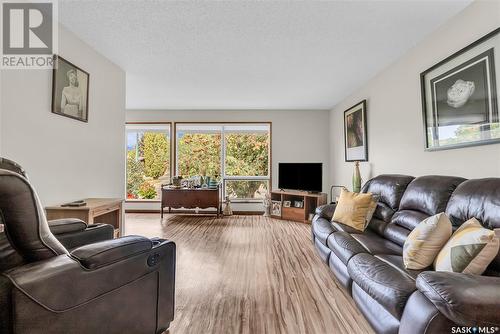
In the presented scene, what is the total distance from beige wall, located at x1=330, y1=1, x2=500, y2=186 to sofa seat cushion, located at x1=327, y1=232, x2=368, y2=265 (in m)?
1.17

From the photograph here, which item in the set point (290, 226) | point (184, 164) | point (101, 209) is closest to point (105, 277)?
point (101, 209)

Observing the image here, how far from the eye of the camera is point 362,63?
3.27m

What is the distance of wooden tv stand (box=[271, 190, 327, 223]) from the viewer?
16.3ft

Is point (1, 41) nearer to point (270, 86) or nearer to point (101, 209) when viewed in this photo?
point (101, 209)

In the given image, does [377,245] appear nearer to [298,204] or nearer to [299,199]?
[298,204]

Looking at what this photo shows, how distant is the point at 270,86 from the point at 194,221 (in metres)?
3.02

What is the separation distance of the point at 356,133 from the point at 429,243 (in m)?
3.02

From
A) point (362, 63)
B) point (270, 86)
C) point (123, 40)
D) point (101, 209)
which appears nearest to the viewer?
point (101, 209)

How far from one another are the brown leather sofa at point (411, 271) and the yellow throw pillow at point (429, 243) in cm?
8

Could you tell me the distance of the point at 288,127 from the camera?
19.2 ft

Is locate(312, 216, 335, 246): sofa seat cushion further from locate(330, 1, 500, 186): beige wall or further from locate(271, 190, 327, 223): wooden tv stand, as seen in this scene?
locate(271, 190, 327, 223): wooden tv stand

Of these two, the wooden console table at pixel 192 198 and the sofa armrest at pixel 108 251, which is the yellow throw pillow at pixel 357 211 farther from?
the wooden console table at pixel 192 198

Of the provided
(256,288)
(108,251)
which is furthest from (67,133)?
(256,288)

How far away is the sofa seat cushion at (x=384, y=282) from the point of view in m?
1.28
